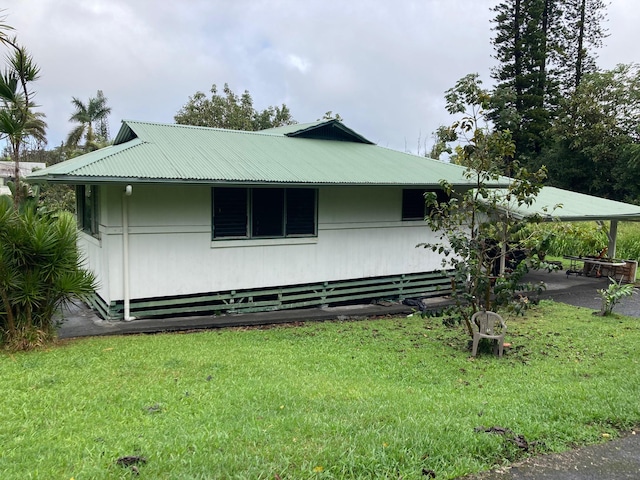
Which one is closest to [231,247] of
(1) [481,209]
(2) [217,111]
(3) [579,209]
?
(1) [481,209]

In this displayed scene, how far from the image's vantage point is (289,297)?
9719 millimetres

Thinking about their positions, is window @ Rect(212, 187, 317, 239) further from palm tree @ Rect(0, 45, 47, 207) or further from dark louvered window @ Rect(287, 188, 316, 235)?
palm tree @ Rect(0, 45, 47, 207)

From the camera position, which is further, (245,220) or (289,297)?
(289,297)

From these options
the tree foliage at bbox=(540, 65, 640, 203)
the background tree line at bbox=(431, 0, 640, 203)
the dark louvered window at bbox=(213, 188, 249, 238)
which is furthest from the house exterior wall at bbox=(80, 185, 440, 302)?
the tree foliage at bbox=(540, 65, 640, 203)

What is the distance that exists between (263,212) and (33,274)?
409 centimetres

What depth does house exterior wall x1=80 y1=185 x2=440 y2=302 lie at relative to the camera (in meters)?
8.00

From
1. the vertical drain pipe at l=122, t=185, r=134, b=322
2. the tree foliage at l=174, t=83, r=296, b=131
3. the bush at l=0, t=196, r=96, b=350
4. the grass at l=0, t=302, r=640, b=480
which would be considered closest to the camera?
the grass at l=0, t=302, r=640, b=480

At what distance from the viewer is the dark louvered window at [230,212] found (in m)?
8.77

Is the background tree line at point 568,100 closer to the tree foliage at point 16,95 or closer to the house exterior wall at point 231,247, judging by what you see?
the house exterior wall at point 231,247

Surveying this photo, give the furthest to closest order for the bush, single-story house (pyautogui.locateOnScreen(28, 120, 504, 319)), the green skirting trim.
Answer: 1. the green skirting trim
2. single-story house (pyautogui.locateOnScreen(28, 120, 504, 319))
3. the bush

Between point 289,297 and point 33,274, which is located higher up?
point 33,274

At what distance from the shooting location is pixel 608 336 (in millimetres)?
8133

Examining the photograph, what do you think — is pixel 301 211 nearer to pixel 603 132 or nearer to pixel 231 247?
pixel 231 247

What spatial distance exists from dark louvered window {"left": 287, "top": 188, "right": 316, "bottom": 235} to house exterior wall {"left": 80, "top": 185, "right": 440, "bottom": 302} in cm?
17
